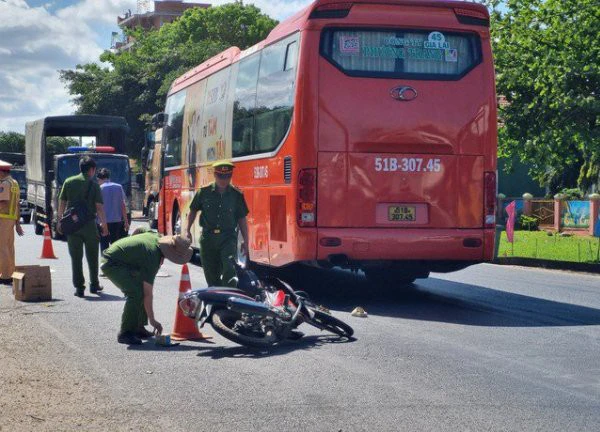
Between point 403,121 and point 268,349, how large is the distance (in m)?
4.50

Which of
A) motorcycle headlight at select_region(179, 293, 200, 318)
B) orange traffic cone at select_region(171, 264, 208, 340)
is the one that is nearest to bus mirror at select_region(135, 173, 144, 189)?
orange traffic cone at select_region(171, 264, 208, 340)

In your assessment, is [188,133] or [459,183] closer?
[459,183]

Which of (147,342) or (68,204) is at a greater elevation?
(68,204)

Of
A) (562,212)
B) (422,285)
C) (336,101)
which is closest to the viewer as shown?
(336,101)

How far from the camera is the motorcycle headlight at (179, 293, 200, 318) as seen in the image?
9555 millimetres

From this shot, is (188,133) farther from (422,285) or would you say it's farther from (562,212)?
(562,212)

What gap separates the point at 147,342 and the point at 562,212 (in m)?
34.2

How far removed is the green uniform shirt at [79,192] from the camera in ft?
45.7

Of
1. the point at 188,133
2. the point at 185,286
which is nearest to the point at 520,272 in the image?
the point at 188,133

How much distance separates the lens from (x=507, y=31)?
89.8ft

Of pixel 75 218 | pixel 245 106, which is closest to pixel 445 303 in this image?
pixel 245 106

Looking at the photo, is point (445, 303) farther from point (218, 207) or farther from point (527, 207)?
point (527, 207)

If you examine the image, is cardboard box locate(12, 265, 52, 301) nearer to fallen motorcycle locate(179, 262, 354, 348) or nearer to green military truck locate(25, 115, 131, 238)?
fallen motorcycle locate(179, 262, 354, 348)

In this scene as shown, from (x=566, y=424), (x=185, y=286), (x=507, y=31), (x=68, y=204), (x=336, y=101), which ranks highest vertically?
(x=507, y=31)
